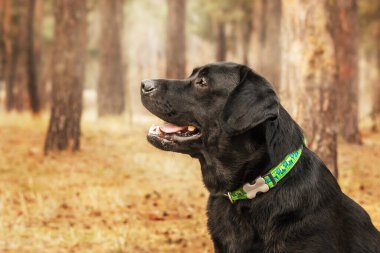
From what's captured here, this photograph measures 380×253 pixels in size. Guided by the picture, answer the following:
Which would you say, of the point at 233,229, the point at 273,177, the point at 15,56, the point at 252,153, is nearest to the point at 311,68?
the point at 252,153

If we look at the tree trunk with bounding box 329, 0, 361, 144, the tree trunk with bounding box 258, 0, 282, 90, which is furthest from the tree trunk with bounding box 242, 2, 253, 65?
the tree trunk with bounding box 329, 0, 361, 144

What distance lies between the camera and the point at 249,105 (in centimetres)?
378

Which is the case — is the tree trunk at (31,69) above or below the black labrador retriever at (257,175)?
below

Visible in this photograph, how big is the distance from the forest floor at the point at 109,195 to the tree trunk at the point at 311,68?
47.6 inches

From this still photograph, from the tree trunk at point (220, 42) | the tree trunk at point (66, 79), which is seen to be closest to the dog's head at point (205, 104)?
the tree trunk at point (66, 79)

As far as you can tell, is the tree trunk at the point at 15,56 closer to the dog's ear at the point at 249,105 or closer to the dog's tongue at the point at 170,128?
the dog's tongue at the point at 170,128

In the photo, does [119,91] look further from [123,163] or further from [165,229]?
[165,229]

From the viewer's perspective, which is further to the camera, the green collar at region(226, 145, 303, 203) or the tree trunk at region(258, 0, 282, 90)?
the tree trunk at region(258, 0, 282, 90)

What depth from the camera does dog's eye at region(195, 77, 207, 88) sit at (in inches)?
167

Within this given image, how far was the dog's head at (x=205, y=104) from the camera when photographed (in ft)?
12.7

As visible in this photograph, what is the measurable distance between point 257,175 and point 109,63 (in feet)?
45.0

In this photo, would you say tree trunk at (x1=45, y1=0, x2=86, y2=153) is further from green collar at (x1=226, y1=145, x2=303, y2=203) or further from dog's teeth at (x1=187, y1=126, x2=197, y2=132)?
green collar at (x1=226, y1=145, x2=303, y2=203)

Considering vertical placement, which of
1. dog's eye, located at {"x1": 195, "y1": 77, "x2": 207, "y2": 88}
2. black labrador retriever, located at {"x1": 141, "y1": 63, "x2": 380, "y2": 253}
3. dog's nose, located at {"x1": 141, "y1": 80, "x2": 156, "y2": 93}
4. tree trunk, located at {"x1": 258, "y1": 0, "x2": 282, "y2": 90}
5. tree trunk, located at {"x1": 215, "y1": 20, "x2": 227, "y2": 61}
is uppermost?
dog's eye, located at {"x1": 195, "y1": 77, "x2": 207, "y2": 88}

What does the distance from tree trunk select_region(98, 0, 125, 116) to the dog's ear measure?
1339cm
